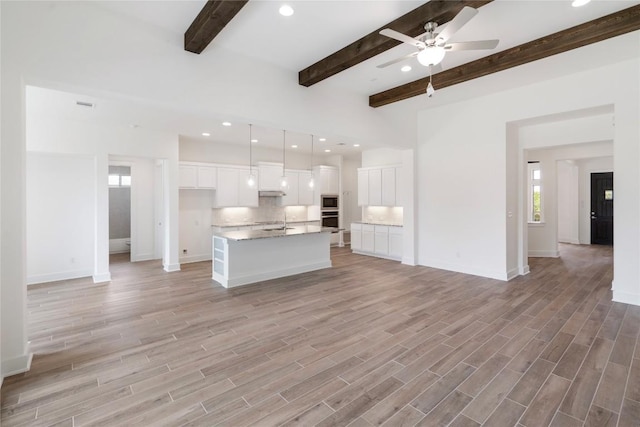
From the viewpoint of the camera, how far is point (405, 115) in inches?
250

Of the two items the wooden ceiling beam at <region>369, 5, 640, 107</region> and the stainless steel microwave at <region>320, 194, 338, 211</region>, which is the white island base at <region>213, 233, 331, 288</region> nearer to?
the stainless steel microwave at <region>320, 194, 338, 211</region>

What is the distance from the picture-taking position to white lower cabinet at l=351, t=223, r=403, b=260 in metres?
7.41

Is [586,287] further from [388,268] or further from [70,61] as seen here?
[70,61]

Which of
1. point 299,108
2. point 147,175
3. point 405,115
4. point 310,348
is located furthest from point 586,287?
point 147,175

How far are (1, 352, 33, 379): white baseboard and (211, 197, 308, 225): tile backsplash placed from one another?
5279 millimetres

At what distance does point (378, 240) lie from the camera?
25.8 feet

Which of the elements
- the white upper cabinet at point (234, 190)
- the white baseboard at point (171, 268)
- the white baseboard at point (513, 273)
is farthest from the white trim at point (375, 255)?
the white baseboard at point (171, 268)

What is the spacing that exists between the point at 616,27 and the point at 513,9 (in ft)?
4.22

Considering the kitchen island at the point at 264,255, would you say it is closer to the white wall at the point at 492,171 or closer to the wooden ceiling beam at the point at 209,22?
the white wall at the point at 492,171

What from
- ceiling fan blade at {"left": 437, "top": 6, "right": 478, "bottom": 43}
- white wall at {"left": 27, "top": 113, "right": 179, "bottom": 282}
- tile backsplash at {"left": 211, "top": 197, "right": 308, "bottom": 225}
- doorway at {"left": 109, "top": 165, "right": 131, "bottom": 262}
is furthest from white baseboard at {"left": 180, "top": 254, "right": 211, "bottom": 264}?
ceiling fan blade at {"left": 437, "top": 6, "right": 478, "bottom": 43}

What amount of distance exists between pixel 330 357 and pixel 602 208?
11330 millimetres

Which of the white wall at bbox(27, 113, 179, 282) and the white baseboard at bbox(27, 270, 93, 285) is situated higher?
the white wall at bbox(27, 113, 179, 282)

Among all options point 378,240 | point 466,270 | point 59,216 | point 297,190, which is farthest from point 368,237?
point 59,216

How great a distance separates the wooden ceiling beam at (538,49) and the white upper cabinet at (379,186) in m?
3.00
